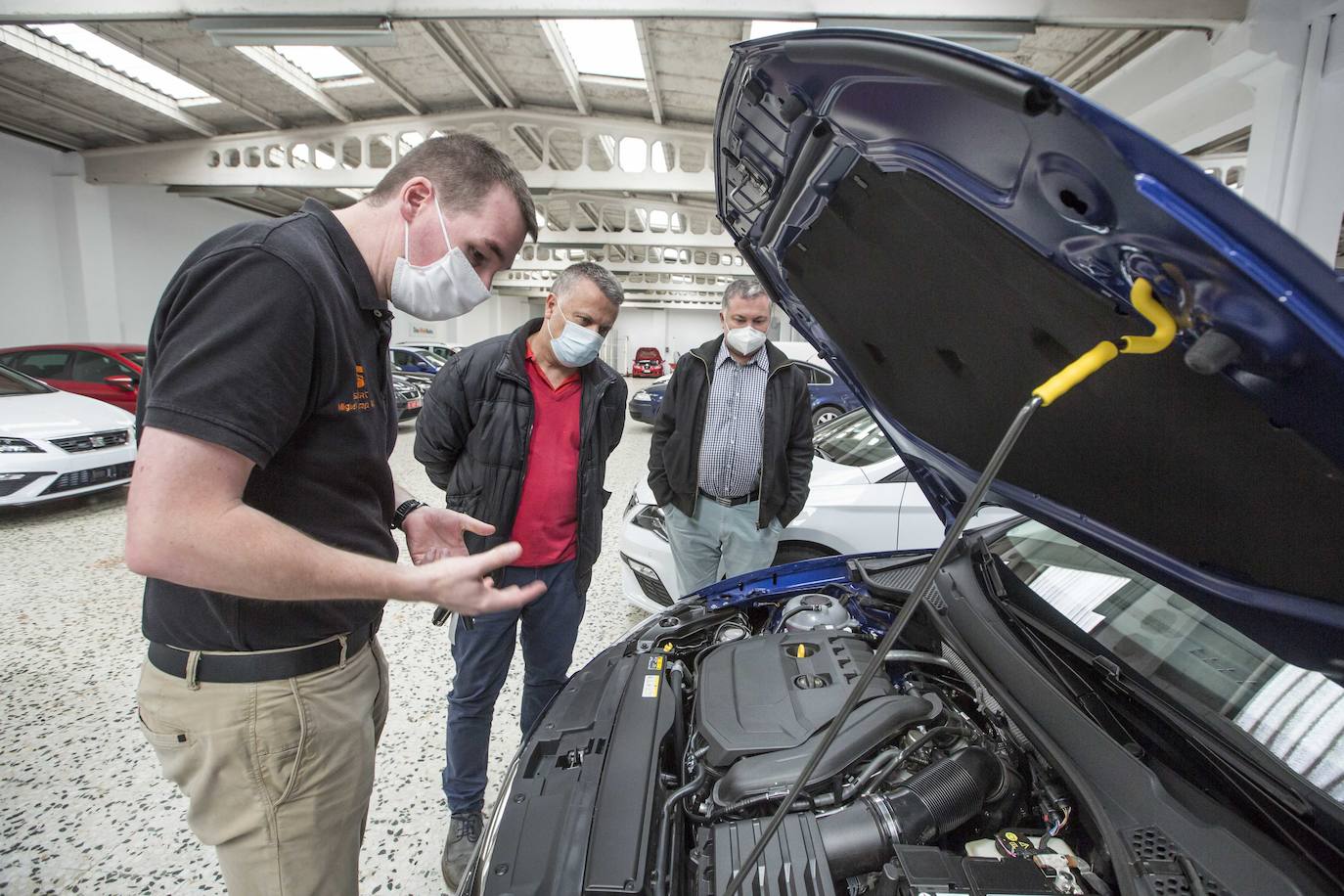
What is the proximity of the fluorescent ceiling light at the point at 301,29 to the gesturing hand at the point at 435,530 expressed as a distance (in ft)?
13.0

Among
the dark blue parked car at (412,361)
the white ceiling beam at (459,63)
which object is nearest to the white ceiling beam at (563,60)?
the white ceiling beam at (459,63)

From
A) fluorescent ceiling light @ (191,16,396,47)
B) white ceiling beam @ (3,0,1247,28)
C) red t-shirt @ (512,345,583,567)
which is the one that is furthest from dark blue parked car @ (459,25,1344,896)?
fluorescent ceiling light @ (191,16,396,47)

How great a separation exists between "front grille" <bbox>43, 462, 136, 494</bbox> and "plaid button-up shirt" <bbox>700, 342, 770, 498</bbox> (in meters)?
3.96

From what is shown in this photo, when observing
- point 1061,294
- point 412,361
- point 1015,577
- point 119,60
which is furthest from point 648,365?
point 1061,294

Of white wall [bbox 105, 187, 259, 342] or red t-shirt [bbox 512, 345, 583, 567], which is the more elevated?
white wall [bbox 105, 187, 259, 342]

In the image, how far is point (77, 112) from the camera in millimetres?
7656

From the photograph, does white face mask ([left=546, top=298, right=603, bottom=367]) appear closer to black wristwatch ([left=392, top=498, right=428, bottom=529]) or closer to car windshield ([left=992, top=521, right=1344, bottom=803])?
black wristwatch ([left=392, top=498, right=428, bottom=529])

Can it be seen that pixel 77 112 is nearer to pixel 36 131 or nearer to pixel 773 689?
pixel 36 131

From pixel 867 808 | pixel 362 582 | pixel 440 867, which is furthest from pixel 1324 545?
pixel 440 867

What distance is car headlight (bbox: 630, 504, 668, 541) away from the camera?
2.95 metres

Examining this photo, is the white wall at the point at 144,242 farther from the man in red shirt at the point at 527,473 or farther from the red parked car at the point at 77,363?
the man in red shirt at the point at 527,473

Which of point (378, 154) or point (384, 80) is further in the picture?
point (378, 154)

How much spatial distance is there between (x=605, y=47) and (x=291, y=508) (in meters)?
6.09

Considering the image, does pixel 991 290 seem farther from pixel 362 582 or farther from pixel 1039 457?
pixel 362 582
